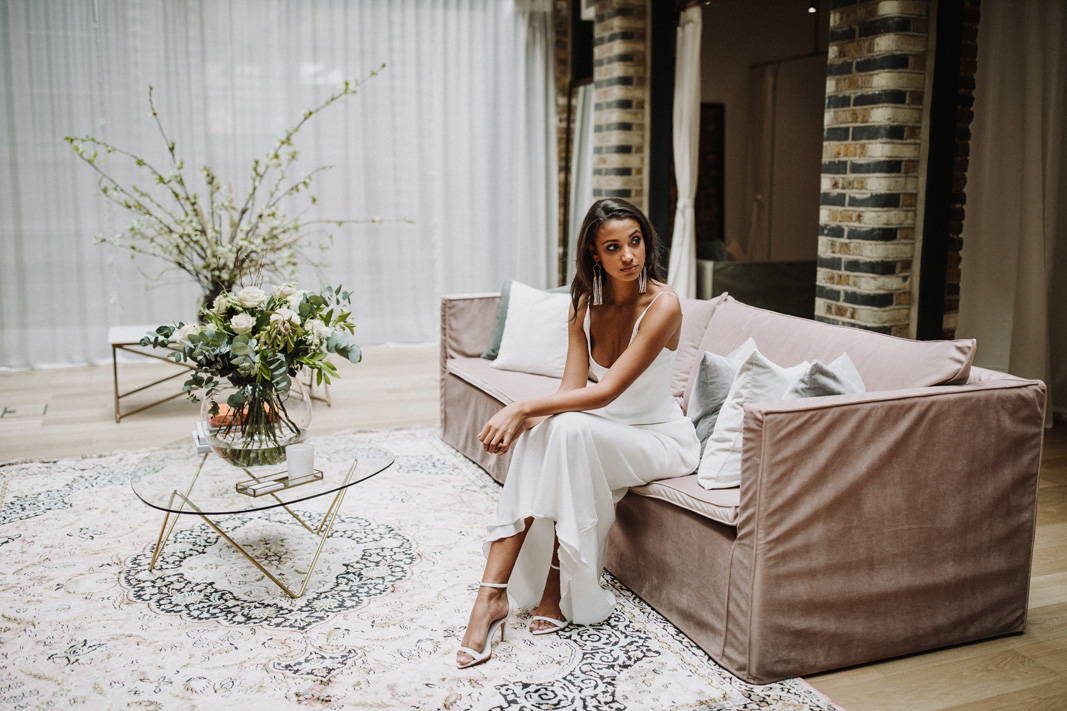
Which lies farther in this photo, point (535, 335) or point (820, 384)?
point (535, 335)

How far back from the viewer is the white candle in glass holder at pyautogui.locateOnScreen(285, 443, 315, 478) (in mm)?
2822

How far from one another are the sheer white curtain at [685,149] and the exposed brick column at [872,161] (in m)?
1.61

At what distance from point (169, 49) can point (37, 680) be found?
515 cm

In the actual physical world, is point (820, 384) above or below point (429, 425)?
above

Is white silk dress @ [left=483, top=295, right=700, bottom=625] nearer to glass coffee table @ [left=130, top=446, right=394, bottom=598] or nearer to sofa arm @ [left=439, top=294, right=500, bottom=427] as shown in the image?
glass coffee table @ [left=130, top=446, right=394, bottom=598]

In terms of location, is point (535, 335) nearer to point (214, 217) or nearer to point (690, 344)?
point (690, 344)

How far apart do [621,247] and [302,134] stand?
4724 millimetres

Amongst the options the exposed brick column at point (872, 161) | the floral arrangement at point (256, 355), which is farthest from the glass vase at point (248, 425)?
the exposed brick column at point (872, 161)

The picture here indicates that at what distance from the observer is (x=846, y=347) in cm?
276

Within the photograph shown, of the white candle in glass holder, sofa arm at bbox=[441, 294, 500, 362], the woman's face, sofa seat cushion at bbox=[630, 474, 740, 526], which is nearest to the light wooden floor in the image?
sofa seat cushion at bbox=[630, 474, 740, 526]

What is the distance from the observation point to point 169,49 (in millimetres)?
6352

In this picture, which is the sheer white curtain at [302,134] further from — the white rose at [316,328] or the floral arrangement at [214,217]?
the white rose at [316,328]

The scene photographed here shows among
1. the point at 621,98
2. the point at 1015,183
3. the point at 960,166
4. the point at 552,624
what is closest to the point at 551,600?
the point at 552,624

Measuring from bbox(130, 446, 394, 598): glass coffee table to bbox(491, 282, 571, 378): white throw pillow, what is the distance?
44.3 inches
